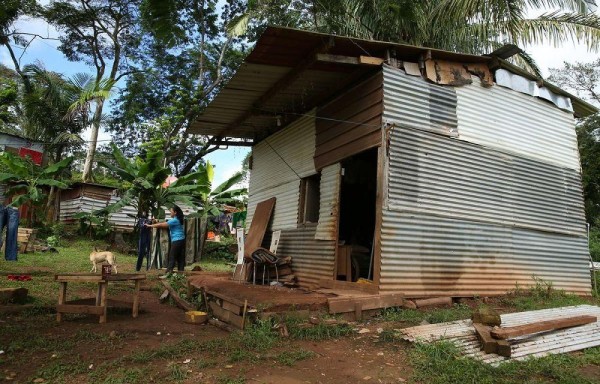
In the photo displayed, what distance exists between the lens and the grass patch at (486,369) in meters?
3.91

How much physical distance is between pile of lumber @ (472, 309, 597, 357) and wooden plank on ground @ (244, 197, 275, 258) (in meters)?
6.25

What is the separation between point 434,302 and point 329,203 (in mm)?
2644

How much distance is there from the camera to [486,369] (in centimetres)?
407

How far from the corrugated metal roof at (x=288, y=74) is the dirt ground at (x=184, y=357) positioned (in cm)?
444

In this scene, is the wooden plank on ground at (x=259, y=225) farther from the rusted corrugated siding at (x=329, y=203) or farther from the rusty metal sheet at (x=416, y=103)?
the rusty metal sheet at (x=416, y=103)

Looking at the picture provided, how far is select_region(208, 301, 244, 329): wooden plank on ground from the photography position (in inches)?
230

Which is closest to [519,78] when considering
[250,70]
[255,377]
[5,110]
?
[250,70]

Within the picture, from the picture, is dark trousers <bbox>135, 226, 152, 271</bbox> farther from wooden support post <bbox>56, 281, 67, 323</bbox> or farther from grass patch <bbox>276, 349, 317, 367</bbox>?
grass patch <bbox>276, 349, 317, 367</bbox>

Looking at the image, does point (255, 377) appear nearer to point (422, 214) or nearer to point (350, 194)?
point (422, 214)

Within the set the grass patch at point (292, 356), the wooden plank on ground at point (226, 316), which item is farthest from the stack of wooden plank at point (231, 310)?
the grass patch at point (292, 356)

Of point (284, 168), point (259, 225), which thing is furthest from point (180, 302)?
point (284, 168)

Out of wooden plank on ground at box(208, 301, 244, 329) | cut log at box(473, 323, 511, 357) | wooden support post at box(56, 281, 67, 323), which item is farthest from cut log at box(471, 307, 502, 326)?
wooden support post at box(56, 281, 67, 323)

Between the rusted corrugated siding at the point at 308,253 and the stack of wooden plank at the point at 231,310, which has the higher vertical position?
the rusted corrugated siding at the point at 308,253

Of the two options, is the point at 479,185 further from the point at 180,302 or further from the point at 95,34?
the point at 95,34
